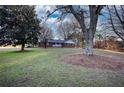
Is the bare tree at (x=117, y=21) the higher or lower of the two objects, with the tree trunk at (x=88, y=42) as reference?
higher

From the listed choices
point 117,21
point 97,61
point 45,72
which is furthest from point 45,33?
point 117,21

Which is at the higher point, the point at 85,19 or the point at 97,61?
the point at 85,19

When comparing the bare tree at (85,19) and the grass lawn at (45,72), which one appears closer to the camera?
the grass lawn at (45,72)

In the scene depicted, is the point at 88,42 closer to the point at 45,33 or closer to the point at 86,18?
the point at 86,18

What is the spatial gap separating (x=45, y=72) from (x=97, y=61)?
25.1 inches

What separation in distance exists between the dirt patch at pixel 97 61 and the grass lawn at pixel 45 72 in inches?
1.9

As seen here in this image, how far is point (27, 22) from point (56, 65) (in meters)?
0.63

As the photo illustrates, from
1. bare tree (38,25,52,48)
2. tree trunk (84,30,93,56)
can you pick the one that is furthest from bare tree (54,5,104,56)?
bare tree (38,25,52,48)

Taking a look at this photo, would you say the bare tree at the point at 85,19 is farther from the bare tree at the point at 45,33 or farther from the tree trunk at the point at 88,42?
the bare tree at the point at 45,33

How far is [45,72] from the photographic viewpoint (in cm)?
335

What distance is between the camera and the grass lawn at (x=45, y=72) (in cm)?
330

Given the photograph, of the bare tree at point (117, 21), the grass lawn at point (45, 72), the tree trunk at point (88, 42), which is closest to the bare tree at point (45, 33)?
the grass lawn at point (45, 72)

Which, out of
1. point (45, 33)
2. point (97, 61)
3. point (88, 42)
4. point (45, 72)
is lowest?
point (45, 72)
